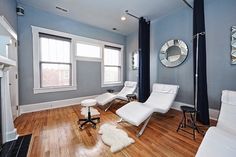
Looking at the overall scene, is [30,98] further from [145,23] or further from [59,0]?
[145,23]

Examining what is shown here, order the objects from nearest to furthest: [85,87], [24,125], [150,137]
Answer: [150,137]
[24,125]
[85,87]

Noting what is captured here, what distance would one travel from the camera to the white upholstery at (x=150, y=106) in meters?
2.14

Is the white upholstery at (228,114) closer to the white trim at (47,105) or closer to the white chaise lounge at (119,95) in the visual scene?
the white chaise lounge at (119,95)

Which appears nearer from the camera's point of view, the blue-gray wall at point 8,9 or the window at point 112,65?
the blue-gray wall at point 8,9

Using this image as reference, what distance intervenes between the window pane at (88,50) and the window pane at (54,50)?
42 cm

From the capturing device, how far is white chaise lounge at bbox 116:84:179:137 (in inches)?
83.8

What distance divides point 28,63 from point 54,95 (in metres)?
1.19

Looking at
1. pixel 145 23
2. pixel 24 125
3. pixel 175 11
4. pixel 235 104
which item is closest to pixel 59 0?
pixel 145 23

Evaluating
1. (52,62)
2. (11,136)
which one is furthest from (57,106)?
(11,136)

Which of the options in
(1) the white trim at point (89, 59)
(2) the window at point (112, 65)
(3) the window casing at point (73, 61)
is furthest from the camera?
(2) the window at point (112, 65)

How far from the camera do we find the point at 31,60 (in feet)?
10.6

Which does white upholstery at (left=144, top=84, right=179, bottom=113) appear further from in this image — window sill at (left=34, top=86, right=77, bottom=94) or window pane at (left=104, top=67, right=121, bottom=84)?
window sill at (left=34, top=86, right=77, bottom=94)

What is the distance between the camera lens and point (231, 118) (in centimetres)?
172

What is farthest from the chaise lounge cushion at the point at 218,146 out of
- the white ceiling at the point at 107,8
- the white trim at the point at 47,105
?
the white trim at the point at 47,105
